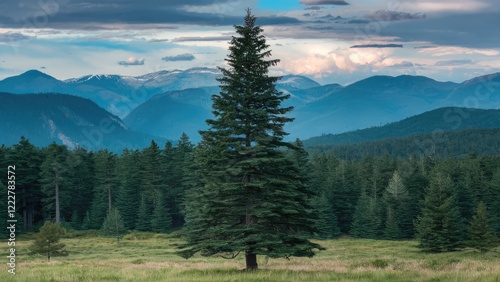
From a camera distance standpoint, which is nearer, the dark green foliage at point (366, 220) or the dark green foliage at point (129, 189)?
the dark green foliage at point (366, 220)

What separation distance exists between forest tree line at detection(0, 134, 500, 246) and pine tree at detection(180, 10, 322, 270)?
63.9m

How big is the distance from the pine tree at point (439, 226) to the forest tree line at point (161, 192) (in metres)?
21.6

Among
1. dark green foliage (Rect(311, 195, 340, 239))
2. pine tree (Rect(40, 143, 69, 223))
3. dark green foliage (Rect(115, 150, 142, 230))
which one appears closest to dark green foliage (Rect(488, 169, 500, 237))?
dark green foliage (Rect(311, 195, 340, 239))

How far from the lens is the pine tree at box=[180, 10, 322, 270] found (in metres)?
23.0

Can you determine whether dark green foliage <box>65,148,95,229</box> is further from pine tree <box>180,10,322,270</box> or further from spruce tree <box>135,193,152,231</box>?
pine tree <box>180,10,322,270</box>

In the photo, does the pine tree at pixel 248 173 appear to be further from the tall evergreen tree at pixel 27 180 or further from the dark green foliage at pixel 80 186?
the dark green foliage at pixel 80 186

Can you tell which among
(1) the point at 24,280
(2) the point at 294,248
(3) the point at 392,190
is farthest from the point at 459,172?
(1) the point at 24,280

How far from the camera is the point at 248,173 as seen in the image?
23.4 m

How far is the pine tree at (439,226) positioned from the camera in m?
65.1

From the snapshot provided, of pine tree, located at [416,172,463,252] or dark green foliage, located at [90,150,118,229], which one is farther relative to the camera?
dark green foliage, located at [90,150,118,229]

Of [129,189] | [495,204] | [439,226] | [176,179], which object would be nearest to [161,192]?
[129,189]

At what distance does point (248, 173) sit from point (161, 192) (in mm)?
74951

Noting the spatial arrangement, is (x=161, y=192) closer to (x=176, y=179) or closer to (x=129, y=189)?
(x=129, y=189)

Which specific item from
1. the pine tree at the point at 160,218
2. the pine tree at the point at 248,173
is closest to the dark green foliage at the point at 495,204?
the pine tree at the point at 160,218
